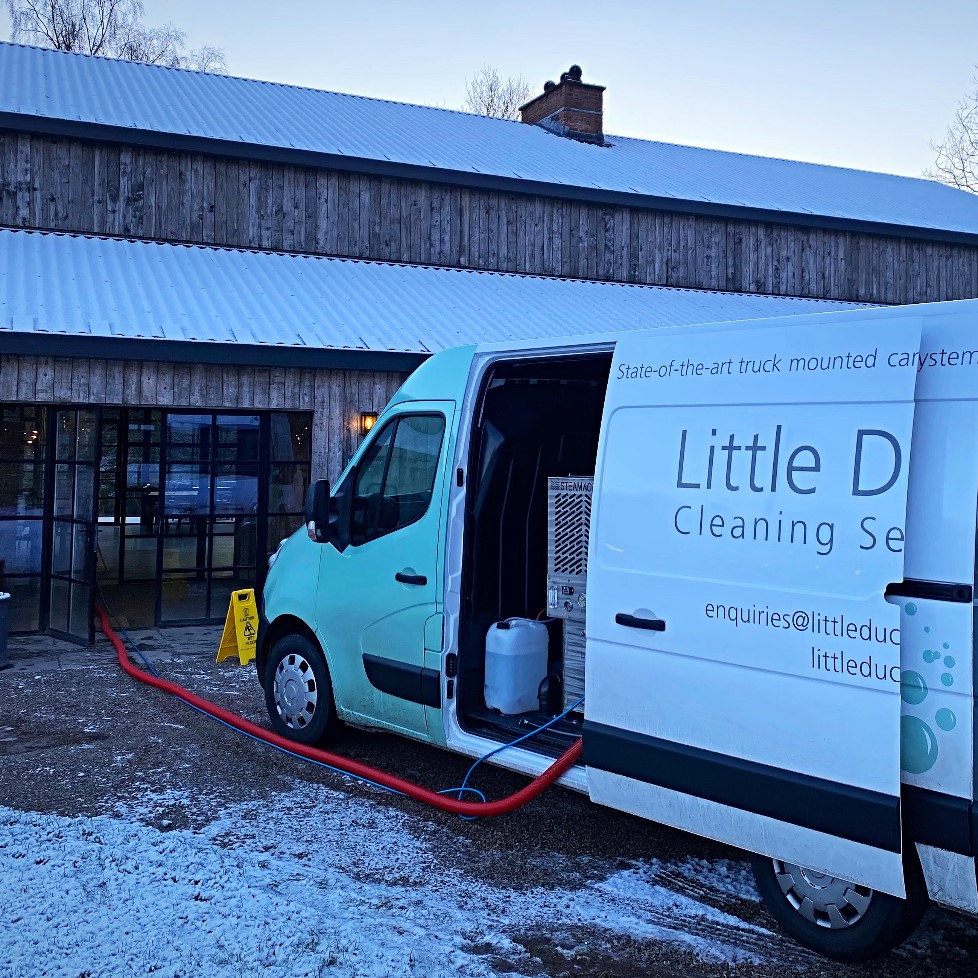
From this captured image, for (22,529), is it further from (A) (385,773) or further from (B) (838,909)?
(B) (838,909)

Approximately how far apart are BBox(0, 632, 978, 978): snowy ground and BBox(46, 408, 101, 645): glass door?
13.4ft

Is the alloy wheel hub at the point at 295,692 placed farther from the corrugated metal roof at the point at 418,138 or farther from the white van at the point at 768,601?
the corrugated metal roof at the point at 418,138

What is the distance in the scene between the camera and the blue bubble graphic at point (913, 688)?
359 centimetres

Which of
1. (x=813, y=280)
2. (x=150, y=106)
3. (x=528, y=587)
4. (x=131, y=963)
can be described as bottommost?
(x=131, y=963)

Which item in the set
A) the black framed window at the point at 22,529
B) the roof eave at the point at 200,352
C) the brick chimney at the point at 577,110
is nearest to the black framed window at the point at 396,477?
the roof eave at the point at 200,352

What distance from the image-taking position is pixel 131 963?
401 cm

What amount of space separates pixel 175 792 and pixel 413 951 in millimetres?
2417

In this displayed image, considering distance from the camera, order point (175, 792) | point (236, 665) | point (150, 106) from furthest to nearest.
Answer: point (150, 106), point (236, 665), point (175, 792)

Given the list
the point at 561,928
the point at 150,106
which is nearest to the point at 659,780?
the point at 561,928

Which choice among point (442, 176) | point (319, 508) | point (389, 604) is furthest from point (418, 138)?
point (389, 604)

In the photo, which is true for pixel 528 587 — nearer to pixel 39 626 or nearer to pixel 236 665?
pixel 236 665

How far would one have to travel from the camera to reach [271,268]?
48.1 feet

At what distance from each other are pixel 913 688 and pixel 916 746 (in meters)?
0.20

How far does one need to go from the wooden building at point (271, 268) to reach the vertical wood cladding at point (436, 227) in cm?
4
